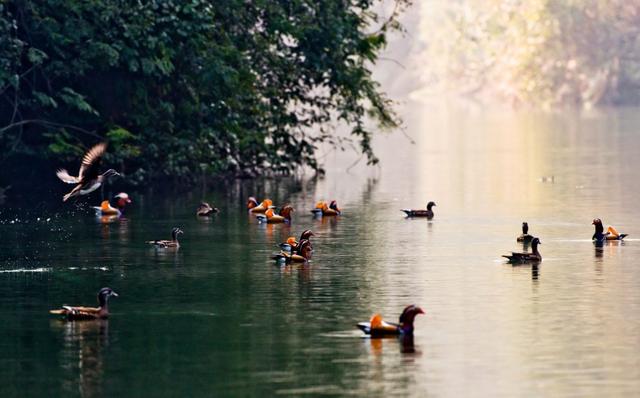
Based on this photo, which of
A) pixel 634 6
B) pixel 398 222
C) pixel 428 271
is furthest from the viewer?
pixel 634 6

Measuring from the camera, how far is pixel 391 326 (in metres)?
25.2

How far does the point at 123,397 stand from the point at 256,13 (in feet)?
115

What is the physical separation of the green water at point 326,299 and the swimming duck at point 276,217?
34cm

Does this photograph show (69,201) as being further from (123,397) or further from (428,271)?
(123,397)

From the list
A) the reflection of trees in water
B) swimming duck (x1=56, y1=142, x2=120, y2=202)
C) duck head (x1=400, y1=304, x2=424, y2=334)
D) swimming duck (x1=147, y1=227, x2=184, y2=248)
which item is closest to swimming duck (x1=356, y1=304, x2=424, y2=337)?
duck head (x1=400, y1=304, x2=424, y2=334)

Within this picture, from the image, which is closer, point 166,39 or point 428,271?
point 428,271

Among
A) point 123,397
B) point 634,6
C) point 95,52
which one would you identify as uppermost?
point 634,6

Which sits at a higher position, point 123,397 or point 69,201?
point 69,201

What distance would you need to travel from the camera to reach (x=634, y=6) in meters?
154

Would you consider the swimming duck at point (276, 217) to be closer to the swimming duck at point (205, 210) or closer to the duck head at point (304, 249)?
the swimming duck at point (205, 210)

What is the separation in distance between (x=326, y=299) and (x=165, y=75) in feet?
78.3

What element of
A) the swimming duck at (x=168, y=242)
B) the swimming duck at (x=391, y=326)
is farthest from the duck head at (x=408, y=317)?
the swimming duck at (x=168, y=242)

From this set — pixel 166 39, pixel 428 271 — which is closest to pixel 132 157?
pixel 166 39

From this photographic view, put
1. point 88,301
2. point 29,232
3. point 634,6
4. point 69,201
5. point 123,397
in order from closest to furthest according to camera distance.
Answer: point 123,397, point 88,301, point 29,232, point 69,201, point 634,6
